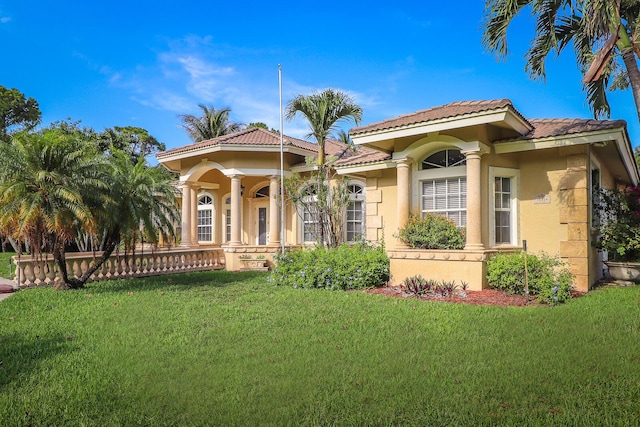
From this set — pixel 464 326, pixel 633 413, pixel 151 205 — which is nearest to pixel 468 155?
pixel 464 326

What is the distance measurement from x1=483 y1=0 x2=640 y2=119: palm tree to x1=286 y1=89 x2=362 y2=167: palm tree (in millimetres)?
5550

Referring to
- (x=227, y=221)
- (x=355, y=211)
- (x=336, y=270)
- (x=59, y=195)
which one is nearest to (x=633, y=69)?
(x=336, y=270)

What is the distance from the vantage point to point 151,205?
1265cm

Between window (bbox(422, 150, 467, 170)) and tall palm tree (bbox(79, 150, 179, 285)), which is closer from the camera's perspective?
tall palm tree (bbox(79, 150, 179, 285))

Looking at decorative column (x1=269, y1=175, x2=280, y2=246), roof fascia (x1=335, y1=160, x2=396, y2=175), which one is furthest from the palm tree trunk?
decorative column (x1=269, y1=175, x2=280, y2=246)

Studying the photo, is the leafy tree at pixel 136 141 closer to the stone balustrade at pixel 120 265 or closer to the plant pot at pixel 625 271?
the stone balustrade at pixel 120 265

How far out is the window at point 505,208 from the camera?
442 inches

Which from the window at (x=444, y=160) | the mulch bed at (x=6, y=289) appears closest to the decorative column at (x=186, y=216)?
the mulch bed at (x=6, y=289)

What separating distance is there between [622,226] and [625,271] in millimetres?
1137

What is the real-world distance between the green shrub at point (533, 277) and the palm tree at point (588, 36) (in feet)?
11.8

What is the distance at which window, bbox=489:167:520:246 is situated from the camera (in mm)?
11234

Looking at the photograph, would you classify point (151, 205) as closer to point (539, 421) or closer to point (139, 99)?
point (139, 99)

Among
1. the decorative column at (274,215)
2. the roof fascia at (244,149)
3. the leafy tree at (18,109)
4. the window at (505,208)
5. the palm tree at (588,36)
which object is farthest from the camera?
the leafy tree at (18,109)

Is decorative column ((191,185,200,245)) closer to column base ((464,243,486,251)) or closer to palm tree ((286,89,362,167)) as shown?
palm tree ((286,89,362,167))
